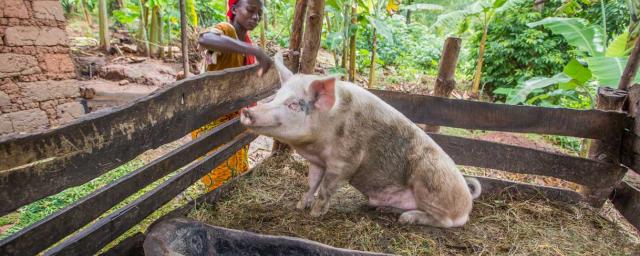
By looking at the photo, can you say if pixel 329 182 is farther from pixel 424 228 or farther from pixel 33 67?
pixel 33 67

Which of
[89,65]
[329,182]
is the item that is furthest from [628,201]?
[89,65]

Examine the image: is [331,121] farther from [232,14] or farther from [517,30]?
[517,30]

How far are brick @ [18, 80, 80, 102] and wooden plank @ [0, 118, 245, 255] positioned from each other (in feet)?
15.2

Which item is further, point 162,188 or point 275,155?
point 275,155

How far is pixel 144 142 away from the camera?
1.81 meters

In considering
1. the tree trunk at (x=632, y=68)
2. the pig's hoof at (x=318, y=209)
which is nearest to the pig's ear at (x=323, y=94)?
the pig's hoof at (x=318, y=209)

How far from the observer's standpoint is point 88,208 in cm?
169

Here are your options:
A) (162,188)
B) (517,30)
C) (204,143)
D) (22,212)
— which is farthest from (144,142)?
(517,30)

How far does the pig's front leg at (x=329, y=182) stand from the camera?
8.14 feet

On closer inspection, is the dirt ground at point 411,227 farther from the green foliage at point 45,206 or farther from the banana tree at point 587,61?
the green foliage at point 45,206

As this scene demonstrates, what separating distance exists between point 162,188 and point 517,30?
10.6 m

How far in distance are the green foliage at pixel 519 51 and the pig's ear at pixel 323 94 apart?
28.4ft

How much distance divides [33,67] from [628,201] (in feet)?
22.9

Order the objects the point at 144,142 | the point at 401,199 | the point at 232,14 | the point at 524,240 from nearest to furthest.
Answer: the point at 144,142 → the point at 524,240 → the point at 401,199 → the point at 232,14
